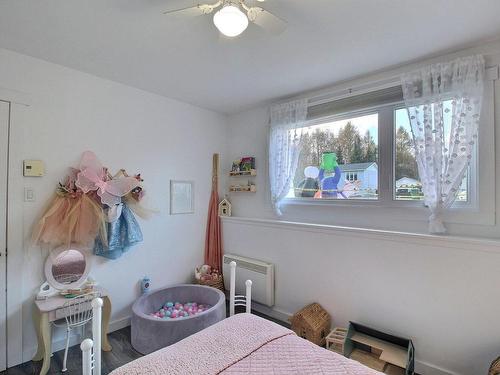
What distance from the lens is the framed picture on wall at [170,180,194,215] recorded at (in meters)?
3.06

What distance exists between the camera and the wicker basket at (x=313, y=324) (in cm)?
224

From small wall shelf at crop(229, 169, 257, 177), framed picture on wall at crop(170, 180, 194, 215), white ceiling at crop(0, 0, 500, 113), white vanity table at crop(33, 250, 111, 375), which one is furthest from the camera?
small wall shelf at crop(229, 169, 257, 177)

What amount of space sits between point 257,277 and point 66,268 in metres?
1.80

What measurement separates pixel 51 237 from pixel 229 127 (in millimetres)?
2369

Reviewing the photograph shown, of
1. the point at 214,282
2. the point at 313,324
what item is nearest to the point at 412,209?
the point at 313,324

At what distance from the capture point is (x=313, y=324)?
2271mm

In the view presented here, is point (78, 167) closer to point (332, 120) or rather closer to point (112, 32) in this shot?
point (112, 32)

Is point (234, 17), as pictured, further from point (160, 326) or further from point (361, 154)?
point (160, 326)

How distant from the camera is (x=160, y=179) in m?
2.96

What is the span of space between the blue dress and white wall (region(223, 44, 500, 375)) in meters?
1.31

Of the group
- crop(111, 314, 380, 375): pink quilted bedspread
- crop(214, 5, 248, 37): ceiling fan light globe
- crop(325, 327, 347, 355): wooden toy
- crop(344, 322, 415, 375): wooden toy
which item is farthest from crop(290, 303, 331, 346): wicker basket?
crop(214, 5, 248, 37): ceiling fan light globe

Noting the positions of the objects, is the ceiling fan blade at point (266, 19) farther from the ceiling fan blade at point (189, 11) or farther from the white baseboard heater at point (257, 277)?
the white baseboard heater at point (257, 277)

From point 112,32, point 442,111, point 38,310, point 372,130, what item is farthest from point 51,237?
point 442,111

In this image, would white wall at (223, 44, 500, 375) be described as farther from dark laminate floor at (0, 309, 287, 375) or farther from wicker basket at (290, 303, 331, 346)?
dark laminate floor at (0, 309, 287, 375)
